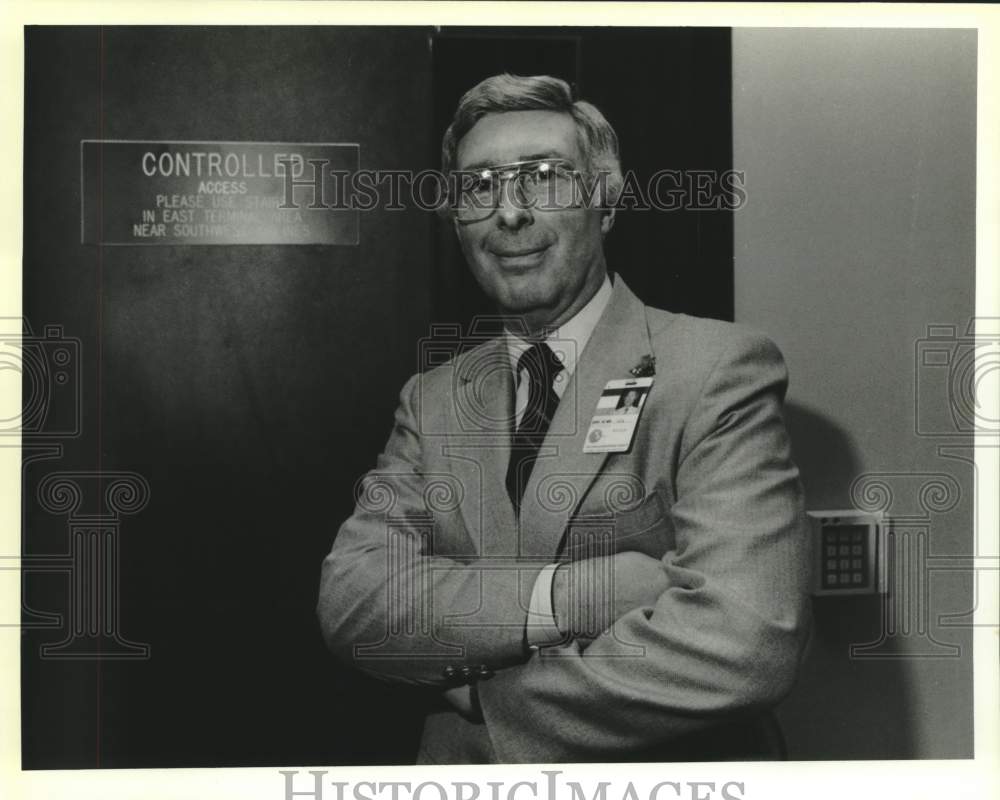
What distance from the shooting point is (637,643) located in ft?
6.21

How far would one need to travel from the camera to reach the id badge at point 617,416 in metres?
1.93

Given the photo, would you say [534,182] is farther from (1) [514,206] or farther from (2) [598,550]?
(2) [598,550]

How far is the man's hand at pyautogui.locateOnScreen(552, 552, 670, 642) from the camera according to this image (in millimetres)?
1907

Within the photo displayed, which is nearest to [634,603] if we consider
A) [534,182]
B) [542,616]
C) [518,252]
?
[542,616]

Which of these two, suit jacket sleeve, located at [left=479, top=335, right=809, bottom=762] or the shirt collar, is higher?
the shirt collar

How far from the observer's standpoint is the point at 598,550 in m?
1.93

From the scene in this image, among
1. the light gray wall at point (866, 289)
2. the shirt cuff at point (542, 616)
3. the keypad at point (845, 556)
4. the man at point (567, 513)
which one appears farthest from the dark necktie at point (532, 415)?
the keypad at point (845, 556)

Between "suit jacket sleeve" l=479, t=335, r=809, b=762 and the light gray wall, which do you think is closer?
"suit jacket sleeve" l=479, t=335, r=809, b=762

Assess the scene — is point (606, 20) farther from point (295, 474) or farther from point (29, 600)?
point (29, 600)

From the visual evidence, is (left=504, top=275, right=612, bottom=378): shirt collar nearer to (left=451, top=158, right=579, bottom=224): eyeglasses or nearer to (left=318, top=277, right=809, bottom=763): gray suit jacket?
(left=318, top=277, right=809, bottom=763): gray suit jacket

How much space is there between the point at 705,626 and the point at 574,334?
0.57 m

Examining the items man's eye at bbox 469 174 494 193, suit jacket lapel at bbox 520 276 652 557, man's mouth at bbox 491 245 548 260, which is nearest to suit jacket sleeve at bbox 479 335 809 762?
suit jacket lapel at bbox 520 276 652 557

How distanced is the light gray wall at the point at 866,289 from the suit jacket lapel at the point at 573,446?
0.22 metres

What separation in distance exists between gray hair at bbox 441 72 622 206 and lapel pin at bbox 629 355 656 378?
30 centimetres
